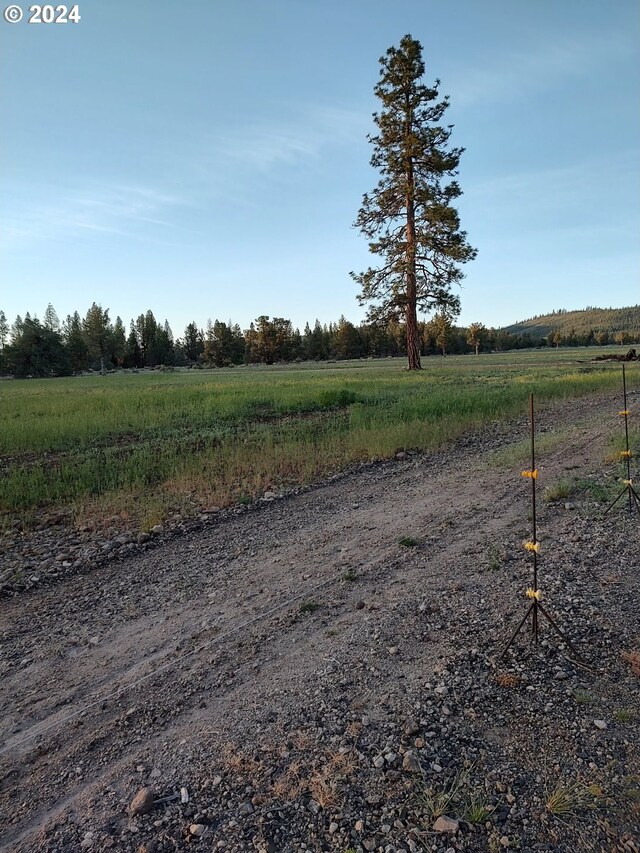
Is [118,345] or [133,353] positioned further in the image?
[133,353]

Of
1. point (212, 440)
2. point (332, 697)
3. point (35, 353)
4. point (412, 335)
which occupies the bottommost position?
point (332, 697)

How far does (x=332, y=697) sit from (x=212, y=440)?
9260 mm

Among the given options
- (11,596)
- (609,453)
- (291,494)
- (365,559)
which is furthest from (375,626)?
(609,453)

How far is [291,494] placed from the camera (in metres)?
7.91

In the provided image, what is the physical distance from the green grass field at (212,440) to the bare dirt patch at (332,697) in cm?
261

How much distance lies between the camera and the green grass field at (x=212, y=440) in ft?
26.5

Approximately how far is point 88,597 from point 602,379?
21.2 meters

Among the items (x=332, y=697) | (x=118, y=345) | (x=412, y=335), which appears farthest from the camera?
(x=118, y=345)

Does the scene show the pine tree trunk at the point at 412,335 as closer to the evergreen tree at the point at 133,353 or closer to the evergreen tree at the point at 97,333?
the evergreen tree at the point at 97,333

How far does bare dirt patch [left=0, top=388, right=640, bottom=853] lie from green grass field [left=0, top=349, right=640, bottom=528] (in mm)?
2605

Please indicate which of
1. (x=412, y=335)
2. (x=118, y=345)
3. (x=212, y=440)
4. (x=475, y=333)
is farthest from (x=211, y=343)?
(x=212, y=440)

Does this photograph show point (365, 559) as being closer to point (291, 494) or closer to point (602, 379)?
point (291, 494)

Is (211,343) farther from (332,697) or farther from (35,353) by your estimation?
(332,697)

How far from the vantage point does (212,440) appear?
11.8 m
